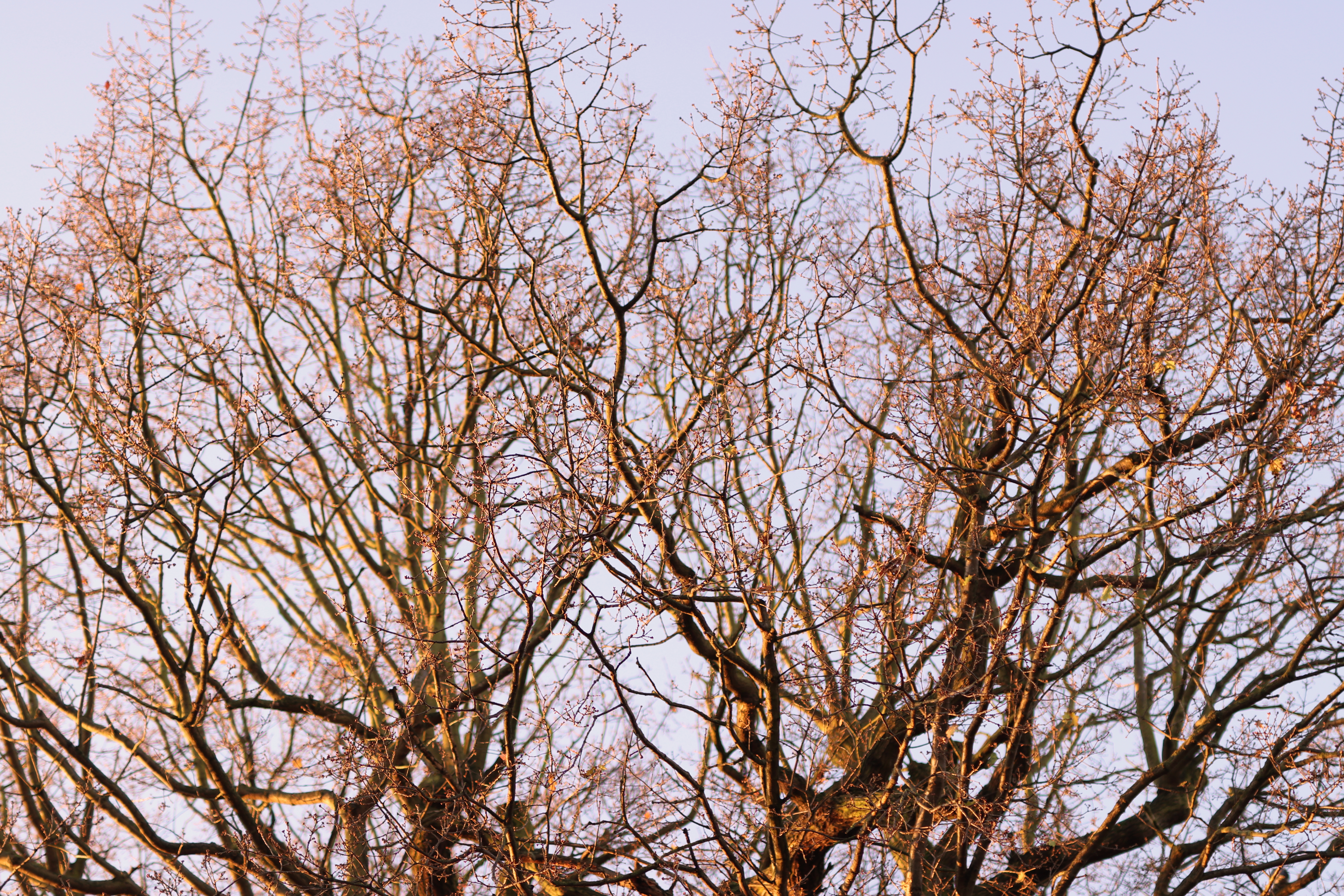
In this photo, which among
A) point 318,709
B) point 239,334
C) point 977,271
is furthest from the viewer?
point 239,334

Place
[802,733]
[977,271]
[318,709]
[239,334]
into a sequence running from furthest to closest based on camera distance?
[239,334] → [318,709] → [977,271] → [802,733]

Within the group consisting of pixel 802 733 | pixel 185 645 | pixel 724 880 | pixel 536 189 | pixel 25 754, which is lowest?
pixel 724 880

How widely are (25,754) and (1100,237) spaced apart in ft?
26.1

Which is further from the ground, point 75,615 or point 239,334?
point 239,334

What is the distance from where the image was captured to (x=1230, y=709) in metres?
6.26

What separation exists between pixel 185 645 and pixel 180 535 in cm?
283

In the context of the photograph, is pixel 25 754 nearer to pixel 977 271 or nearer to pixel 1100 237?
pixel 977 271

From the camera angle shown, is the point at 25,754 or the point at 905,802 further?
the point at 25,754

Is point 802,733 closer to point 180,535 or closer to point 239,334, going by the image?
point 180,535

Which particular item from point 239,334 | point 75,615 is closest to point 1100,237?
point 239,334

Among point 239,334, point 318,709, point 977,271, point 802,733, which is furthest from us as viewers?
point 239,334

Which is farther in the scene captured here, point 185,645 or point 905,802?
point 185,645

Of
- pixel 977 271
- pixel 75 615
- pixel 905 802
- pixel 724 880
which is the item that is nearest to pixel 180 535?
pixel 75 615

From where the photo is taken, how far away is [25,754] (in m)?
8.18
